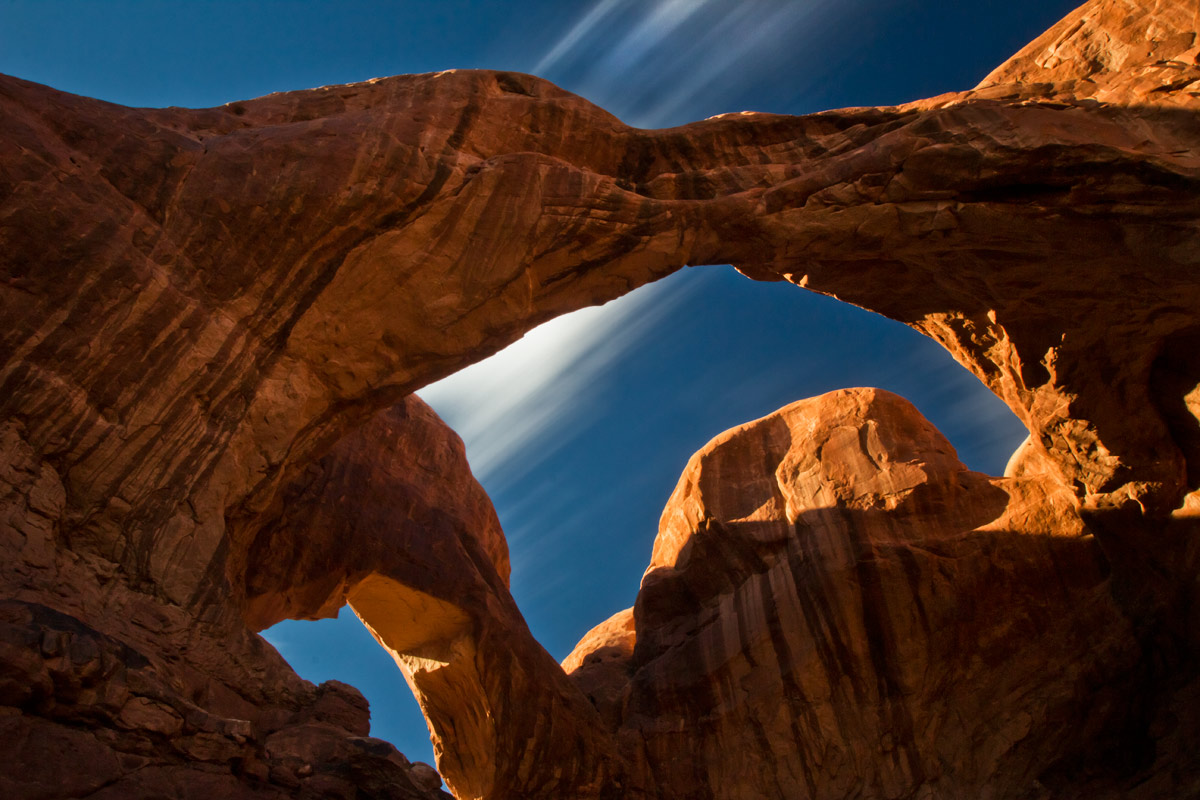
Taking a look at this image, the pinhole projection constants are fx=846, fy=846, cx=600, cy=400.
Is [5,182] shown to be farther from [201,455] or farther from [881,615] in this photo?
[881,615]

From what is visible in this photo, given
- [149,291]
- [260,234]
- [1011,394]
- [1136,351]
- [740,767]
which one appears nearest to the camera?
[149,291]

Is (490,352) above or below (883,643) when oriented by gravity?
above

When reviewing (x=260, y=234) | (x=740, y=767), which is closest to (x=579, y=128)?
(x=260, y=234)

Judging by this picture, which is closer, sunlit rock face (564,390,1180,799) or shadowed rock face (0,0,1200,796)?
shadowed rock face (0,0,1200,796)

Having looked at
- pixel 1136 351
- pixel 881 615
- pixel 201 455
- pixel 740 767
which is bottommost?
pixel 740 767

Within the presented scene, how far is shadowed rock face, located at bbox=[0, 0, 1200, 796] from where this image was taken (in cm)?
1160

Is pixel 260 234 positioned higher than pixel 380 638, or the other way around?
pixel 260 234

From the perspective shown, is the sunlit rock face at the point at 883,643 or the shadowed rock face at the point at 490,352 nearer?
the shadowed rock face at the point at 490,352

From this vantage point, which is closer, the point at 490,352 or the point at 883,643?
the point at 490,352

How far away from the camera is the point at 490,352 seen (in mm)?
15789

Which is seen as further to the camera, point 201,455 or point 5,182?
point 201,455

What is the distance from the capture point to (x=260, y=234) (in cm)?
1351

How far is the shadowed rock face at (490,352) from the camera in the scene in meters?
11.6

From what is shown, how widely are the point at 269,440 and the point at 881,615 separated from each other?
47.2 ft
